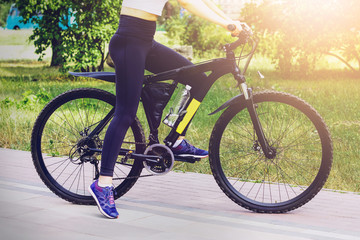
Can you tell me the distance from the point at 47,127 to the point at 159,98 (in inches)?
40.1

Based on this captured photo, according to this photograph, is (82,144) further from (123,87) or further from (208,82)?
(208,82)

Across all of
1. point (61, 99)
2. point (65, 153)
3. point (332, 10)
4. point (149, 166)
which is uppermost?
point (332, 10)

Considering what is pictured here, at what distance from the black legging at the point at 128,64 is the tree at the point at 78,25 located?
10674mm

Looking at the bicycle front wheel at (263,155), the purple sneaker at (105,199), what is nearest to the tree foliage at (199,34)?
the bicycle front wheel at (263,155)

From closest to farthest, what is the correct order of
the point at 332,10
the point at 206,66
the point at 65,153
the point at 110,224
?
the point at 110,224
the point at 206,66
the point at 65,153
the point at 332,10

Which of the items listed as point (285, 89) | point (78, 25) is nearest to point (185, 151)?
point (285, 89)

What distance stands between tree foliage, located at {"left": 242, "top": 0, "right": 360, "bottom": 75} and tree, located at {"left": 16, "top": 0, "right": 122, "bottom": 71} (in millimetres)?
3809

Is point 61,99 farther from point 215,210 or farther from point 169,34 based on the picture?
point 169,34

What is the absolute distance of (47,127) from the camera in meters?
5.02

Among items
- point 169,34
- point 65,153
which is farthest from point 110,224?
point 169,34

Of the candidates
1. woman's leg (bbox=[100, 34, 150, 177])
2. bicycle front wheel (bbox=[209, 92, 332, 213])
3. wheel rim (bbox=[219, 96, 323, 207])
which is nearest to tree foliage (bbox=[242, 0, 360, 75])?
wheel rim (bbox=[219, 96, 323, 207])

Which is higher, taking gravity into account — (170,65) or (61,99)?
(170,65)

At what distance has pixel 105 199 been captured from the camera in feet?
14.3

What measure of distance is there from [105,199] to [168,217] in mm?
458
